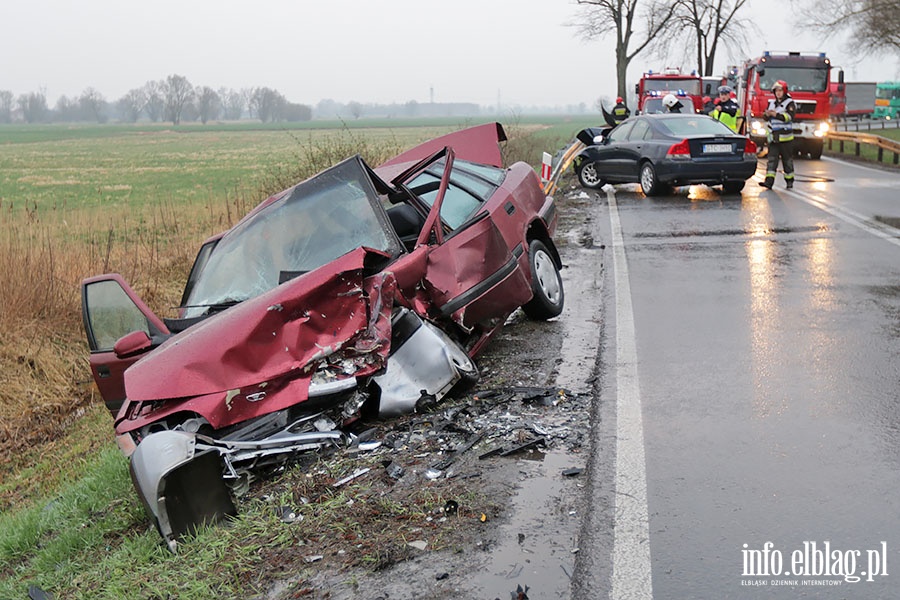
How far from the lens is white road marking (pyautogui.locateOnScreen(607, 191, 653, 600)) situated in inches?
134

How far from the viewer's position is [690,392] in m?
5.64

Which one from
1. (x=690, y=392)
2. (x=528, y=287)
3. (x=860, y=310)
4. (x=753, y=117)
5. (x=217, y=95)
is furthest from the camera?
(x=217, y=95)

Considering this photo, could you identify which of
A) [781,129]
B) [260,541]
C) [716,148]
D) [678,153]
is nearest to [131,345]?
[260,541]

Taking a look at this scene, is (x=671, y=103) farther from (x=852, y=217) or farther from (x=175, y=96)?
(x=175, y=96)

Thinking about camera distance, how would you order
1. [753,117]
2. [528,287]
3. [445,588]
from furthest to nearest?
[753,117] → [528,287] → [445,588]

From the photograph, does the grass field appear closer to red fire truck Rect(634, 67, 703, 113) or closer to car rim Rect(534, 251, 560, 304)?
car rim Rect(534, 251, 560, 304)

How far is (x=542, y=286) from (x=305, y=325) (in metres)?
3.15

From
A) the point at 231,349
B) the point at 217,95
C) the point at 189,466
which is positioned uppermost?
the point at 217,95

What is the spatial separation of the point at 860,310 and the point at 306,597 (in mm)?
5902

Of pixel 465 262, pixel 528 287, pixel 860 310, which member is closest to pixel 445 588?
pixel 465 262

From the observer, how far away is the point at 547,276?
7867 millimetres

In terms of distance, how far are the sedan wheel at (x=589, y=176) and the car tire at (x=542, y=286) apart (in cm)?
1119

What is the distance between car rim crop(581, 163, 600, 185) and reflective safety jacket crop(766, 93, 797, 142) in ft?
12.1

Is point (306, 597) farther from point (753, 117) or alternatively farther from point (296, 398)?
point (753, 117)
